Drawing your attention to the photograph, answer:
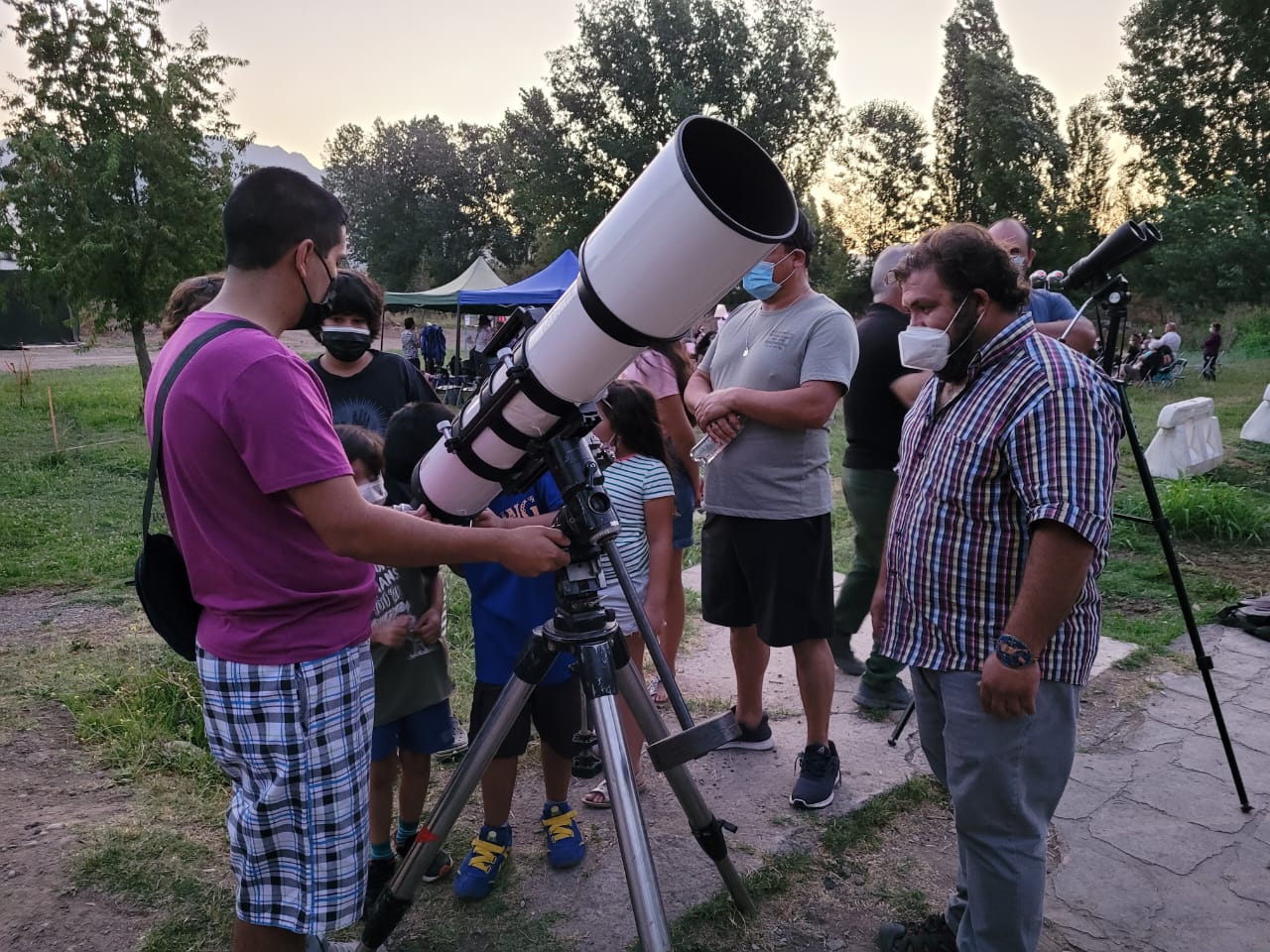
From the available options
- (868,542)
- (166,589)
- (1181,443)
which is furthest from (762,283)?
(1181,443)

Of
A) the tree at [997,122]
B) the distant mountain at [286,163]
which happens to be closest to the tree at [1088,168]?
the tree at [997,122]

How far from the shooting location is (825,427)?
3006 mm

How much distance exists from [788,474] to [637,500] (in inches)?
21.3

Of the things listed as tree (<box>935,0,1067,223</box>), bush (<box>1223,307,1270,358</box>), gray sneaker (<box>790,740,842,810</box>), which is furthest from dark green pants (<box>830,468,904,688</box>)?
tree (<box>935,0,1067,223</box>)

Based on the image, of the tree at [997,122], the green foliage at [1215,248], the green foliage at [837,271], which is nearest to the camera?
the green foliage at [1215,248]

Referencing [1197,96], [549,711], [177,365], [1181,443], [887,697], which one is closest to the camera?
[177,365]

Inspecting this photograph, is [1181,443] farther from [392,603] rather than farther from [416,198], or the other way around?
[416,198]

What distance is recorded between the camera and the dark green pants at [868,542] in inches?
146

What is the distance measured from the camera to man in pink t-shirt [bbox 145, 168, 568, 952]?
1557mm

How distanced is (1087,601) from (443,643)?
1.77 m

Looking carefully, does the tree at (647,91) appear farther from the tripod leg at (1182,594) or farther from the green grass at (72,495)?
the tripod leg at (1182,594)

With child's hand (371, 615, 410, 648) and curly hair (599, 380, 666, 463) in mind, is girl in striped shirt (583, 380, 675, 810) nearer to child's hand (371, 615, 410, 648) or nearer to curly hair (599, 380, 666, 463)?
curly hair (599, 380, 666, 463)

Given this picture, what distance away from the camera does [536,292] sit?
14062mm

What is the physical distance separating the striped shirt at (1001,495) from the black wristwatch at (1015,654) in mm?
99
